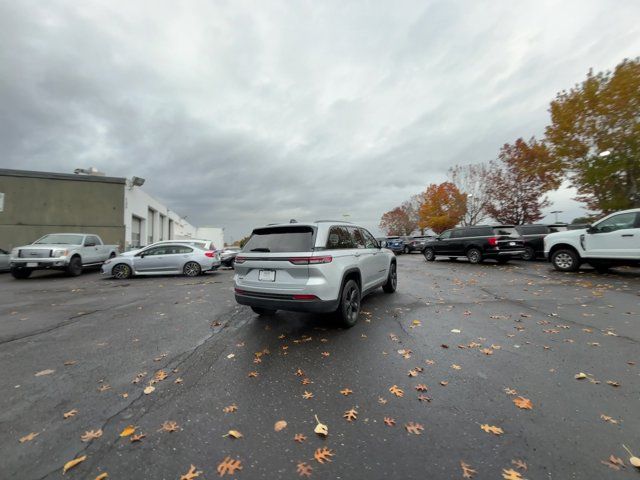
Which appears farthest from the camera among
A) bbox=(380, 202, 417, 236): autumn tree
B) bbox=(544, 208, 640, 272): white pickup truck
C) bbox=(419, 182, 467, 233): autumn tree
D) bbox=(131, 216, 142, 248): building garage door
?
bbox=(380, 202, 417, 236): autumn tree

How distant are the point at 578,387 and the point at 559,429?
937mm

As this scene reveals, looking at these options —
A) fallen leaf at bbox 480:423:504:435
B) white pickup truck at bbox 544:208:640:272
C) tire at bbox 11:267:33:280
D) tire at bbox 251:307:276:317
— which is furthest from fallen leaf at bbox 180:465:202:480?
tire at bbox 11:267:33:280

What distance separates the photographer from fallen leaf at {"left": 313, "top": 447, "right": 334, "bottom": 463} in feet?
6.82

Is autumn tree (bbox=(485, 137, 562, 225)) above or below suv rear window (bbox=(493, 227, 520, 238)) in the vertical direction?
above

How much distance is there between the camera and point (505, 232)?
45.1 ft

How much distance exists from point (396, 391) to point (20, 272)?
15798 millimetres

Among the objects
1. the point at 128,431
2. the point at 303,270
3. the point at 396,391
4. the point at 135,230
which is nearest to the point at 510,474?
the point at 396,391

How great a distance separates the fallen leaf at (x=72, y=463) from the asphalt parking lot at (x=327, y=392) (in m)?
0.03

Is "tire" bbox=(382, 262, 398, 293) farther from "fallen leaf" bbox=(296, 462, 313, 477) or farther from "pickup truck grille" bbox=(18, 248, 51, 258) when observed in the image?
"pickup truck grille" bbox=(18, 248, 51, 258)

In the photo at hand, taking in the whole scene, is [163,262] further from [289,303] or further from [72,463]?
[72,463]

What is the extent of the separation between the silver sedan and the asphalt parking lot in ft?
19.3

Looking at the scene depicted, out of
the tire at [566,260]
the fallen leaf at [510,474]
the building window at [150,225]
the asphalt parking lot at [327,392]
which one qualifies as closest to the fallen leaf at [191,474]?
the asphalt parking lot at [327,392]

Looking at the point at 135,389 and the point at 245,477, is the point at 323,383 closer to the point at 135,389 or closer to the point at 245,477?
the point at 245,477

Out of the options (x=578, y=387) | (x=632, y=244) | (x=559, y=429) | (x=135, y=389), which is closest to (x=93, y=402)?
(x=135, y=389)
